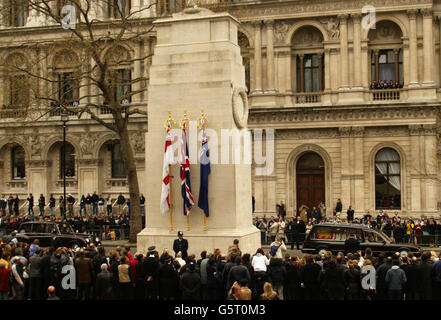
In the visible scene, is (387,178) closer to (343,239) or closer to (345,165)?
(345,165)

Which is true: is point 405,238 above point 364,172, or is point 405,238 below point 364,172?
below

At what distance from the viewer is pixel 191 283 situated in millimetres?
16906

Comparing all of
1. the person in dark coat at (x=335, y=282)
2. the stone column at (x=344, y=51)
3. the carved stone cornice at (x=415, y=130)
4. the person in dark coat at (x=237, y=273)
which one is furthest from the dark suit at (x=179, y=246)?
the stone column at (x=344, y=51)

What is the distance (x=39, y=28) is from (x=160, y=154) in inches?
1217

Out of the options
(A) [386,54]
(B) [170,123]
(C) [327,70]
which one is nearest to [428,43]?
(A) [386,54]

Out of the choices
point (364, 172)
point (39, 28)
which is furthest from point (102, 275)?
point (39, 28)

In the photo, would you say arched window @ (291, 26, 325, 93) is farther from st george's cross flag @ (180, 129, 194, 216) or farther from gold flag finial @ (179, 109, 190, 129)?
st george's cross flag @ (180, 129, 194, 216)

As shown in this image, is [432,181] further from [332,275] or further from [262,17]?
[332,275]

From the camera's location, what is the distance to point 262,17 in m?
47.5

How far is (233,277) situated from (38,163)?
3785cm

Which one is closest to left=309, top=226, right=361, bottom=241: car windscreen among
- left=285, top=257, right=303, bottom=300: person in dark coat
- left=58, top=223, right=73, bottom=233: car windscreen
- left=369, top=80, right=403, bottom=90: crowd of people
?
left=285, top=257, right=303, bottom=300: person in dark coat

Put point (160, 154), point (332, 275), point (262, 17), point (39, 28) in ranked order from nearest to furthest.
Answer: point (332, 275) → point (160, 154) → point (262, 17) → point (39, 28)
